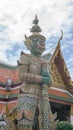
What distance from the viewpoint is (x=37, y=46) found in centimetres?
813

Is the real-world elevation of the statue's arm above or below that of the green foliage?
above

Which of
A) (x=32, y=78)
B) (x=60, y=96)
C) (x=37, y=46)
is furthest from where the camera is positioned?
(x=60, y=96)

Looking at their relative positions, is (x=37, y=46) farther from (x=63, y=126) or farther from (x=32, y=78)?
(x=63, y=126)

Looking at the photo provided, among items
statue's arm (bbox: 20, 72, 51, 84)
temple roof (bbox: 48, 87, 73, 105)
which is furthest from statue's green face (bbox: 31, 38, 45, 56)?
temple roof (bbox: 48, 87, 73, 105)

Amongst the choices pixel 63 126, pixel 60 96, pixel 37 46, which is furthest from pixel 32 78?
pixel 60 96

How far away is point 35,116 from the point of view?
7.83 m

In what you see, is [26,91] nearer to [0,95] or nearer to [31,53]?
[31,53]

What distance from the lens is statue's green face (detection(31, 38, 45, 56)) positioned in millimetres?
8148

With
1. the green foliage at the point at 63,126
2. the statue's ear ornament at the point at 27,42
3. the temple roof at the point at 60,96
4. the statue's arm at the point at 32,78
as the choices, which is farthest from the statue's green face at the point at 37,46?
the temple roof at the point at 60,96

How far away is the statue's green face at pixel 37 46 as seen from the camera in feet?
26.7

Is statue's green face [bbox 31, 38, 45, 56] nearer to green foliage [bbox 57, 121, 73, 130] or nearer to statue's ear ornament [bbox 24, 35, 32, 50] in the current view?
statue's ear ornament [bbox 24, 35, 32, 50]

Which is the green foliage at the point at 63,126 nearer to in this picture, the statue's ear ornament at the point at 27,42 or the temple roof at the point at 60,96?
the statue's ear ornament at the point at 27,42

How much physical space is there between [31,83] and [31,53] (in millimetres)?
933

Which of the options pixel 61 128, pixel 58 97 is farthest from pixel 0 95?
pixel 61 128
